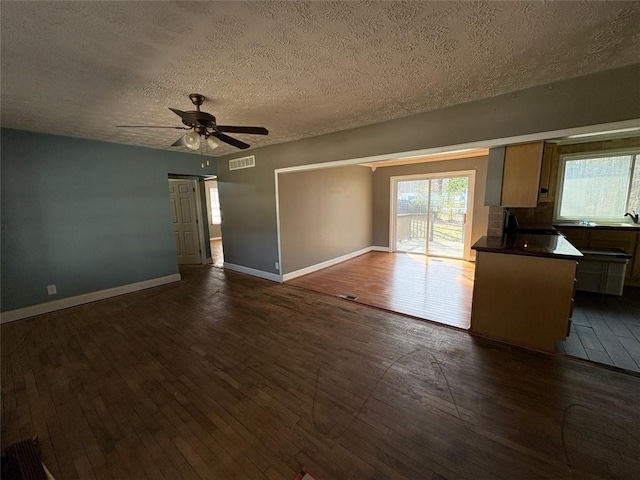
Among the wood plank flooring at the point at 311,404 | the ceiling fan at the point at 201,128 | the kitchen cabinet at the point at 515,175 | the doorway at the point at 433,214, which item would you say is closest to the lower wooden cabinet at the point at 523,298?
the wood plank flooring at the point at 311,404

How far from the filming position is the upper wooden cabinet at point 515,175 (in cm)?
262

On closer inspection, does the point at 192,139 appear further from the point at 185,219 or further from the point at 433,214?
the point at 433,214

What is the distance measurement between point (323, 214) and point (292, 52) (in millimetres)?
4048

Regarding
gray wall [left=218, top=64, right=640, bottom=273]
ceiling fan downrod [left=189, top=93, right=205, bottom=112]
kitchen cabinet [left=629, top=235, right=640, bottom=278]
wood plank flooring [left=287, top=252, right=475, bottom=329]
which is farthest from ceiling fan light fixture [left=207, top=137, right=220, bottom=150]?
kitchen cabinet [left=629, top=235, right=640, bottom=278]

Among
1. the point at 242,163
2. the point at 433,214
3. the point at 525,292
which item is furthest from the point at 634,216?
the point at 242,163

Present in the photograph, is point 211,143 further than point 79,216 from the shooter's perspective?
No

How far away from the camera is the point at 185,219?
6207 millimetres

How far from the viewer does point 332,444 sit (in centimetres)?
161

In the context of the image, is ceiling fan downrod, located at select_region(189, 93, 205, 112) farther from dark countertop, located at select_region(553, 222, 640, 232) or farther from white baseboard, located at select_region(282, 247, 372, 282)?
dark countertop, located at select_region(553, 222, 640, 232)

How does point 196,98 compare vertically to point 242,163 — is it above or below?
above

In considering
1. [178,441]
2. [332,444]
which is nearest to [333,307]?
[332,444]

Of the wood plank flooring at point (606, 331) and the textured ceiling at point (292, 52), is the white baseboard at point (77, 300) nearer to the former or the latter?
the textured ceiling at point (292, 52)

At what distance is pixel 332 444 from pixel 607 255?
15.1ft

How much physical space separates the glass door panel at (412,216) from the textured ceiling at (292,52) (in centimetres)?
416
